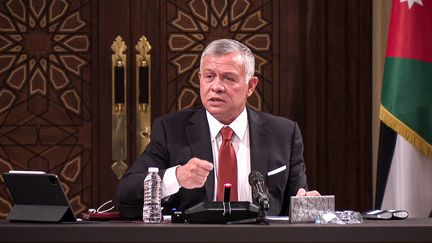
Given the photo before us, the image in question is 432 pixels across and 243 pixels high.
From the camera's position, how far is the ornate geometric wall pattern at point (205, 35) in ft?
16.3

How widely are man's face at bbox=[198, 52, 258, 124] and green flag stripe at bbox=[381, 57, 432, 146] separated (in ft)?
3.86

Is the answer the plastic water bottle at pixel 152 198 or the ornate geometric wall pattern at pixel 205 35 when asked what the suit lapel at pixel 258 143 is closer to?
the plastic water bottle at pixel 152 198

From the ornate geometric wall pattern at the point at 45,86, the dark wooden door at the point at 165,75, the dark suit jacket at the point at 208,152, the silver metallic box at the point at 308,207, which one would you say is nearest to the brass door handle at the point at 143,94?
the dark wooden door at the point at 165,75

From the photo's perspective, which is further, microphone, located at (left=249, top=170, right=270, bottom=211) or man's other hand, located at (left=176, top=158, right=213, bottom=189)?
man's other hand, located at (left=176, top=158, right=213, bottom=189)

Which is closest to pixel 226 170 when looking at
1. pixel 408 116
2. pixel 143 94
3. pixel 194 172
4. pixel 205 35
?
pixel 194 172

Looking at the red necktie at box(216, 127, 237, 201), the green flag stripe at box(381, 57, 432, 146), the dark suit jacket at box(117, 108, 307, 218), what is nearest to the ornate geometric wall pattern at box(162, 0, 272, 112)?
the green flag stripe at box(381, 57, 432, 146)

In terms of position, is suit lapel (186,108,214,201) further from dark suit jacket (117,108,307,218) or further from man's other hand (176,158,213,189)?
man's other hand (176,158,213,189)

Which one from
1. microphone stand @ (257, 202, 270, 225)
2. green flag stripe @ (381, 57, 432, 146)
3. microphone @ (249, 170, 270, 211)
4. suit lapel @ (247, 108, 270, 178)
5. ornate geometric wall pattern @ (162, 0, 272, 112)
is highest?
ornate geometric wall pattern @ (162, 0, 272, 112)

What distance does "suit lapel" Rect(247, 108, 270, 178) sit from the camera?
3.39 meters

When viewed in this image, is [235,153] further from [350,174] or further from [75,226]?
[350,174]

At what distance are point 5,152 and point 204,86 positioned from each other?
6.41ft

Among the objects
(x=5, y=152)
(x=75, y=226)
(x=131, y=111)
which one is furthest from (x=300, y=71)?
(x=75, y=226)

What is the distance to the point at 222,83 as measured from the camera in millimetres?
3402

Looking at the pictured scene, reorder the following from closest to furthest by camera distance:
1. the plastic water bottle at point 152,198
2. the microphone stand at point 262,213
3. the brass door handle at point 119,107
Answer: the microphone stand at point 262,213, the plastic water bottle at point 152,198, the brass door handle at point 119,107
